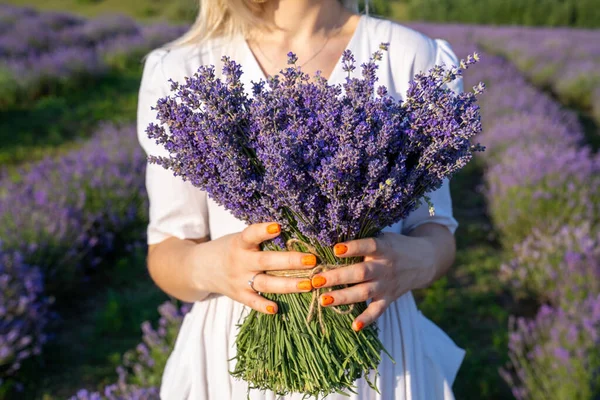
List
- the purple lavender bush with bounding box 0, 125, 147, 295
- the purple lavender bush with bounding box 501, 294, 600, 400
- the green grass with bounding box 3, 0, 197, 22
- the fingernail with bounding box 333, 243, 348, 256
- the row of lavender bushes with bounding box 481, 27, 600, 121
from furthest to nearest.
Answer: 1. the green grass with bounding box 3, 0, 197, 22
2. the row of lavender bushes with bounding box 481, 27, 600, 121
3. the purple lavender bush with bounding box 0, 125, 147, 295
4. the purple lavender bush with bounding box 501, 294, 600, 400
5. the fingernail with bounding box 333, 243, 348, 256

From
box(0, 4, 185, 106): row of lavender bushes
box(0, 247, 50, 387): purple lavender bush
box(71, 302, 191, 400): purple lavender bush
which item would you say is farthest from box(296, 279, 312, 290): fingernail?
box(0, 4, 185, 106): row of lavender bushes

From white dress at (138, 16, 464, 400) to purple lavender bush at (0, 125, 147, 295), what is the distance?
268 centimetres

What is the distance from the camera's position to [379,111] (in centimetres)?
107

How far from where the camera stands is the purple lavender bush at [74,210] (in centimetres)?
416

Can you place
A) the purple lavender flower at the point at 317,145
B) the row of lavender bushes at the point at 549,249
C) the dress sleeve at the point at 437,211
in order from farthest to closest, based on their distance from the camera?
the row of lavender bushes at the point at 549,249, the dress sleeve at the point at 437,211, the purple lavender flower at the point at 317,145

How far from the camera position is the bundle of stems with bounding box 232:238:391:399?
1.20m

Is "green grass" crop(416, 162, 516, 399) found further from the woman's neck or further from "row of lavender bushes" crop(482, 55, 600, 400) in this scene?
the woman's neck

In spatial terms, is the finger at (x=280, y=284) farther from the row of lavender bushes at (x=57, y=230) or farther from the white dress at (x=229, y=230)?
the row of lavender bushes at (x=57, y=230)

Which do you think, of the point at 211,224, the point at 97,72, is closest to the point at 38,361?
the point at 211,224

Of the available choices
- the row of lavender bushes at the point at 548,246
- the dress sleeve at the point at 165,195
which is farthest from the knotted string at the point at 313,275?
the row of lavender bushes at the point at 548,246

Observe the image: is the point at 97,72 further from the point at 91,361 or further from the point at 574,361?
the point at 574,361

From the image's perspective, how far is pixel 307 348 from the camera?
1197 millimetres

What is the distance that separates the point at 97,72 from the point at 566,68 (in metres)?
10.1

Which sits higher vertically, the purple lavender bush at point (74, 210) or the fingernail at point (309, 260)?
the purple lavender bush at point (74, 210)
